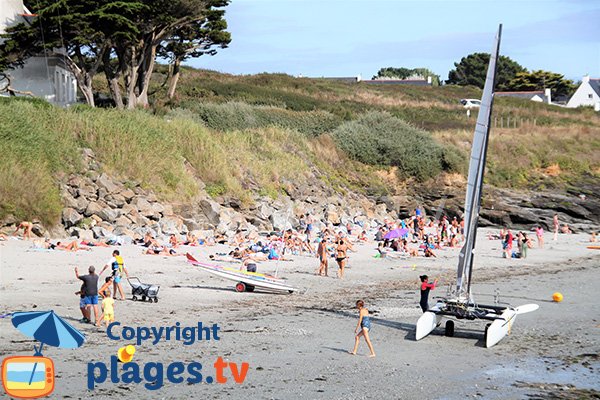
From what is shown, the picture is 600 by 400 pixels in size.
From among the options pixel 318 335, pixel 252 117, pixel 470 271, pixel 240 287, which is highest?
pixel 252 117

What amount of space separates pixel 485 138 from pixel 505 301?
620cm

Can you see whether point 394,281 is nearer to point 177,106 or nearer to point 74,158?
point 74,158

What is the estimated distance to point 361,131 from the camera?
5103 centimetres

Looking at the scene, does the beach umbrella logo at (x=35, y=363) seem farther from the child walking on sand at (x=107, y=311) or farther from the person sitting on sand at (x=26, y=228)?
the person sitting on sand at (x=26, y=228)

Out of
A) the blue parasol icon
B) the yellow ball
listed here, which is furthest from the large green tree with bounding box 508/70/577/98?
the blue parasol icon

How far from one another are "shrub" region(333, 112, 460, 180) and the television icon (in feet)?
129

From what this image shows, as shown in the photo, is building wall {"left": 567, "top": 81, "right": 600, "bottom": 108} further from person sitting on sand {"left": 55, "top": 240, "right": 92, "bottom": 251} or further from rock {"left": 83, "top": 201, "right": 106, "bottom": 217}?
person sitting on sand {"left": 55, "top": 240, "right": 92, "bottom": 251}

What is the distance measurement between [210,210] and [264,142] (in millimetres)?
10671

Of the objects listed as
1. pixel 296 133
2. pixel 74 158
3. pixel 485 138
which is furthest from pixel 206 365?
pixel 296 133

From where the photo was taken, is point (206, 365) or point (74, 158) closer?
point (206, 365)

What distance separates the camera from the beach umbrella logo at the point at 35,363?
11.2 meters

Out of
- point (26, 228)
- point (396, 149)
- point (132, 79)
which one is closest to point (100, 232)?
Result: point (26, 228)

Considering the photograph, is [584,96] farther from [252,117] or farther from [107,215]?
[107,215]

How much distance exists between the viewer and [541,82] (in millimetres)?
109938
